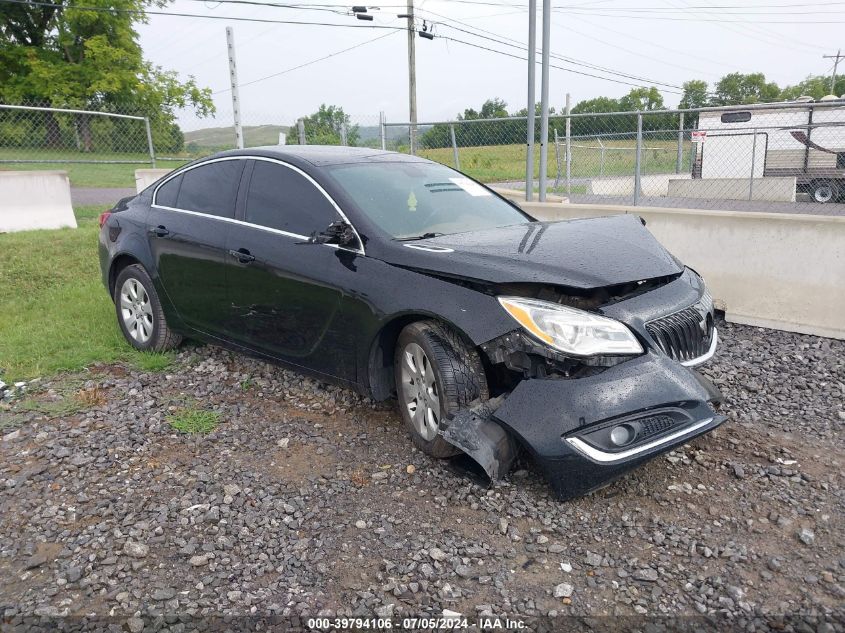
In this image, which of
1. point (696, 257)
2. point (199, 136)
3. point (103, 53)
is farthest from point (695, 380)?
point (103, 53)

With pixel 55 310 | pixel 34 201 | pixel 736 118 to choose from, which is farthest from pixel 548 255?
pixel 736 118

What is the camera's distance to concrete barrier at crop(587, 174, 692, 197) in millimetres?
14867

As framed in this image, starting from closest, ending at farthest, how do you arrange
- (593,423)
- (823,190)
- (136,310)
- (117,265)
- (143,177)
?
1. (593,423)
2. (136,310)
3. (117,265)
4. (143,177)
5. (823,190)

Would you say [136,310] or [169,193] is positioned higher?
[169,193]

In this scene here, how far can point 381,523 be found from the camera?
2971 mm

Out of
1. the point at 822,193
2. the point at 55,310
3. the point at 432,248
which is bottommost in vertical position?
the point at 55,310

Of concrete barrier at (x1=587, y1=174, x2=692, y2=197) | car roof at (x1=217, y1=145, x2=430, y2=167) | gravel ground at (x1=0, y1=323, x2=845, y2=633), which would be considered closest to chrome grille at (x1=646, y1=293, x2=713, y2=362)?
gravel ground at (x1=0, y1=323, x2=845, y2=633)

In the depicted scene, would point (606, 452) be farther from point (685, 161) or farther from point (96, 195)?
point (96, 195)

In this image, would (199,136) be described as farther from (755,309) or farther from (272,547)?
(272,547)

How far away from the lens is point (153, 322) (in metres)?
5.09

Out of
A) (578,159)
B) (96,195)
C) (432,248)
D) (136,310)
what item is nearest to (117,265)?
(136,310)

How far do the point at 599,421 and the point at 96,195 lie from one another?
606 inches

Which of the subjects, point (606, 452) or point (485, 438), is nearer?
point (606, 452)

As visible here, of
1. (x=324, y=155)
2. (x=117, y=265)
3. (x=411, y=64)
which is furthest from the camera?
(x=411, y=64)
